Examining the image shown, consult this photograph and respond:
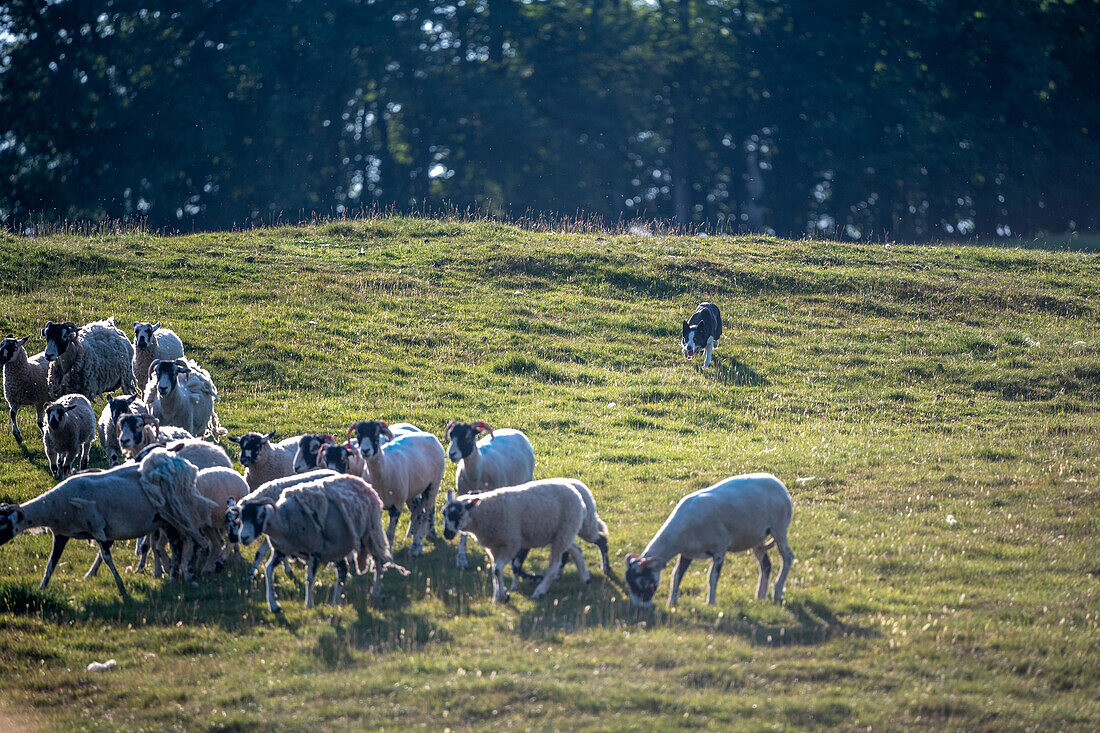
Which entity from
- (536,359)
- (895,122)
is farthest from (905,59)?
(536,359)

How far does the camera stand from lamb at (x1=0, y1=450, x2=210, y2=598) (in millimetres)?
11078

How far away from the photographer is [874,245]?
32.9 meters

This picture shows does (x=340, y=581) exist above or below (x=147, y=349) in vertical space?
below

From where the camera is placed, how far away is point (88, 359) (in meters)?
17.2

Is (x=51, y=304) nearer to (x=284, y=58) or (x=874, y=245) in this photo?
(x=874, y=245)

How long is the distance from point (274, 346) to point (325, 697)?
1376 centimetres

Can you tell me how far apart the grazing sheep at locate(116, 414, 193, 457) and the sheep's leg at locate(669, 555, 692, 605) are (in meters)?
6.65

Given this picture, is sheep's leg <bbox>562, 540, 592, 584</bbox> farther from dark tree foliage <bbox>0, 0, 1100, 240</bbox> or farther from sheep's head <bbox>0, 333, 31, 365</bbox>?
dark tree foliage <bbox>0, 0, 1100, 240</bbox>

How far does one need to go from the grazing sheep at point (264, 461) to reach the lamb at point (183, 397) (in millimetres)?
2385

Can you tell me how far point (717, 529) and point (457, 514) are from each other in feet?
8.59

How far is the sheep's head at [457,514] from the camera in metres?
10.4

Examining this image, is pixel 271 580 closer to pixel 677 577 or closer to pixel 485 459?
pixel 485 459

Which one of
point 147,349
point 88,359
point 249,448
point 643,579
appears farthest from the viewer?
point 147,349

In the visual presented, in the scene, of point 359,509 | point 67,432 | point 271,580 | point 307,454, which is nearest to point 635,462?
point 307,454
